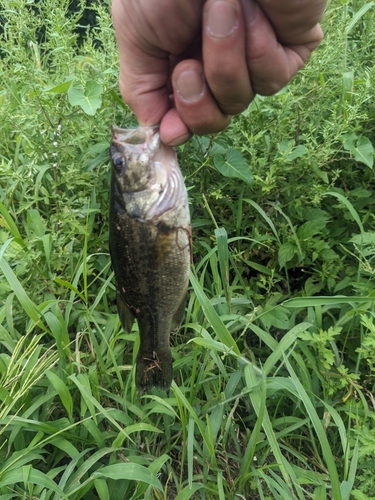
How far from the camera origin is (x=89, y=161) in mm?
2408

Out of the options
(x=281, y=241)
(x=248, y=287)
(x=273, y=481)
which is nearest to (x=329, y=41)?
(x=281, y=241)

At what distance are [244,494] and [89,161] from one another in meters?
2.06

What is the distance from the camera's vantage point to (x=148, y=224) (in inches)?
64.9

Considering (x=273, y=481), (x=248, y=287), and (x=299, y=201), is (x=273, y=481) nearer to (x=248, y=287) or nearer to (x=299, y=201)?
(x=248, y=287)

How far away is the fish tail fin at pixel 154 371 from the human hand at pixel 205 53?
3.31ft

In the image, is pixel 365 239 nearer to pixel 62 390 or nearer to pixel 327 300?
pixel 327 300

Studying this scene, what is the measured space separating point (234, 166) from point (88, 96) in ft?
3.08

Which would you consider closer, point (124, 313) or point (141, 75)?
point (141, 75)

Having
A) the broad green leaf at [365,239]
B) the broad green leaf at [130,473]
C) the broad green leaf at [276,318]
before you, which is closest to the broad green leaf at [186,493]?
the broad green leaf at [130,473]

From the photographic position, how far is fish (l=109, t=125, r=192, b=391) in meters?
1.65

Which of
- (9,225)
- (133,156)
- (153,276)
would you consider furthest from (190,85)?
(9,225)

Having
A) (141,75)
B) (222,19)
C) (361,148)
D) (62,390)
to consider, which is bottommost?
(62,390)

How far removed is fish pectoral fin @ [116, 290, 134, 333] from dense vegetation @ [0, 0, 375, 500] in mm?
296

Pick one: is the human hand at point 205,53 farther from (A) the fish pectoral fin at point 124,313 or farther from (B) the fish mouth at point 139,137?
(A) the fish pectoral fin at point 124,313
